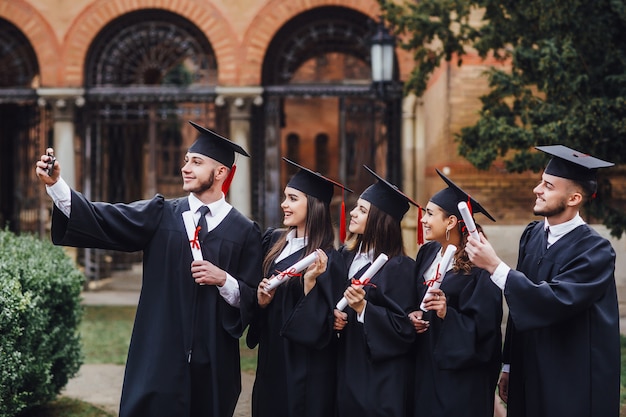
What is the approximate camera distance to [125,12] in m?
14.8

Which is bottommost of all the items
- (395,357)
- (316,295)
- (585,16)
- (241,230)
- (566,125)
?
(395,357)

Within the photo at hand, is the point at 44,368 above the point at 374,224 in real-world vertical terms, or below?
below

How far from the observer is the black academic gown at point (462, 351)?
174 inches

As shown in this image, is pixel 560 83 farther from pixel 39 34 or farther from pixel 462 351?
pixel 39 34

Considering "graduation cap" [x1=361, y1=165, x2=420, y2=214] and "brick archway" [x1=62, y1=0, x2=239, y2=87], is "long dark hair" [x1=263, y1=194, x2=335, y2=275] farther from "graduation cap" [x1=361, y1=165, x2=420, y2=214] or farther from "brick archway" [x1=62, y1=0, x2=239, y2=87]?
"brick archway" [x1=62, y1=0, x2=239, y2=87]

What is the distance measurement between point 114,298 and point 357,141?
5.24 m

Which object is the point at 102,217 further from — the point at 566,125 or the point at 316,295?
the point at 566,125

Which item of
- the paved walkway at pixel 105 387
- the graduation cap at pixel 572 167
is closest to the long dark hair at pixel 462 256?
the graduation cap at pixel 572 167

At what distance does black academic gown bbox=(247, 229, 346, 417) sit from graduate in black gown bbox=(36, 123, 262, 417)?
246 millimetres

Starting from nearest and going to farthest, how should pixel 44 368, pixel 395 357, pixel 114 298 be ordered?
1. pixel 395 357
2. pixel 44 368
3. pixel 114 298

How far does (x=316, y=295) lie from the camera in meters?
4.72

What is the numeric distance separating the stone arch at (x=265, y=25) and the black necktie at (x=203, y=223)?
10.2 m

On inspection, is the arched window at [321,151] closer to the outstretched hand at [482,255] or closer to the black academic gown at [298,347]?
the black academic gown at [298,347]

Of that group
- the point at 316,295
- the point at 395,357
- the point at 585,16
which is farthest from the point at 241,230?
the point at 585,16
